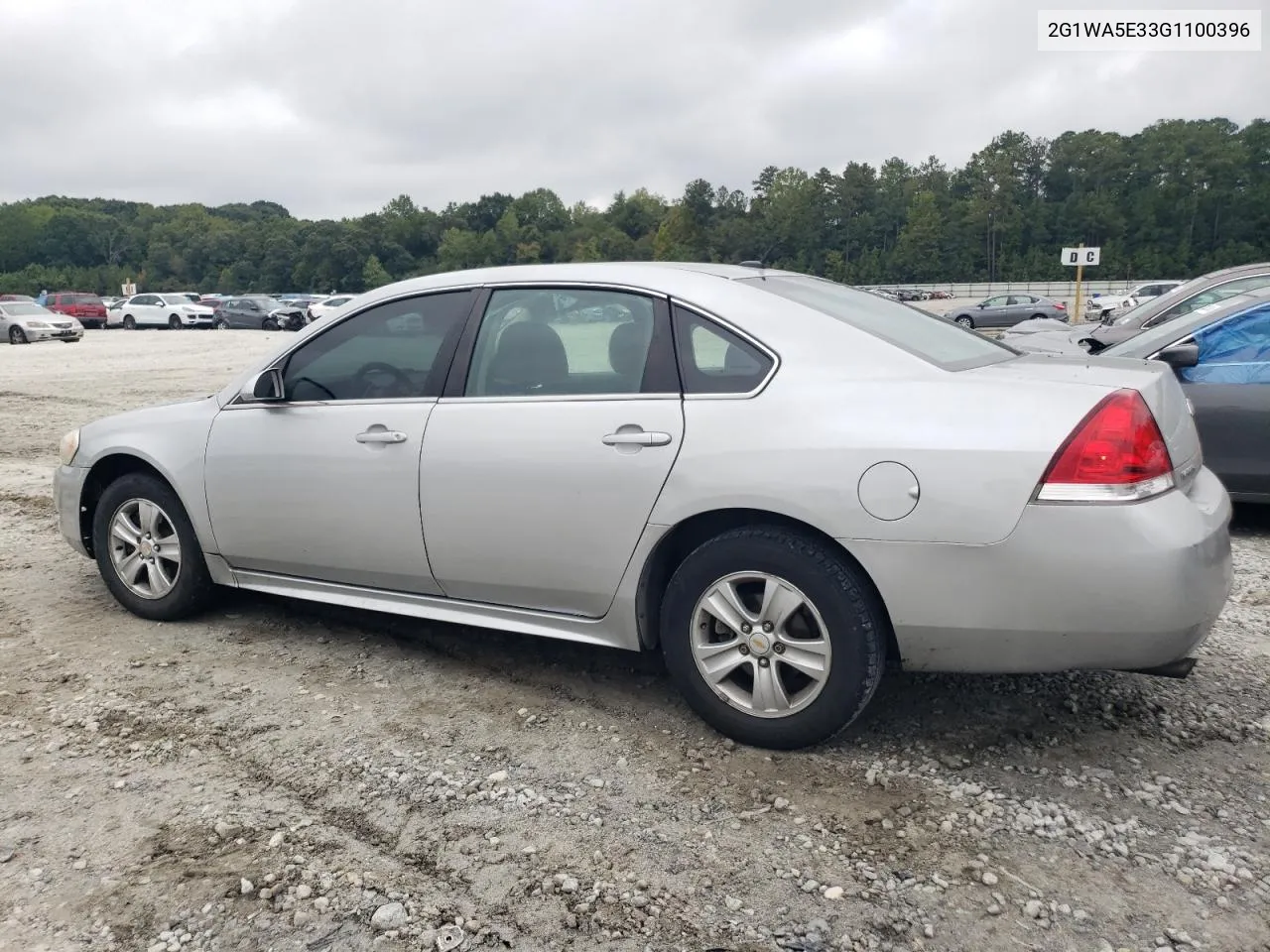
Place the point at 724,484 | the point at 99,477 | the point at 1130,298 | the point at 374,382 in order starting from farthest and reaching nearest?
the point at 1130,298
the point at 99,477
the point at 374,382
the point at 724,484

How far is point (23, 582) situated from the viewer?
5375mm

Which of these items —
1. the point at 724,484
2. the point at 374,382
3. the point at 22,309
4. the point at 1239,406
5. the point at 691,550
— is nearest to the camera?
the point at 724,484

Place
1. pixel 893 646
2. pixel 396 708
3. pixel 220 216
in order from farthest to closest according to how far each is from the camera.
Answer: pixel 220 216, pixel 396 708, pixel 893 646

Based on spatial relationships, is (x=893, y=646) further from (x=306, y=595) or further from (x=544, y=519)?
(x=306, y=595)

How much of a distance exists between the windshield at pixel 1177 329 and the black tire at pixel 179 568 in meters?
5.00

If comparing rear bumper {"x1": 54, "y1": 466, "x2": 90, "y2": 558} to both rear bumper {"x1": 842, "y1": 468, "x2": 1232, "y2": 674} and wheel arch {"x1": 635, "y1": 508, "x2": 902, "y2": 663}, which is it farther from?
rear bumper {"x1": 842, "y1": 468, "x2": 1232, "y2": 674}

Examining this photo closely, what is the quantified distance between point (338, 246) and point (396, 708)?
107668mm

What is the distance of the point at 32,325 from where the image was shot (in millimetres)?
30141

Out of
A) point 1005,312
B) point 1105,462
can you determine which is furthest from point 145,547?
point 1005,312

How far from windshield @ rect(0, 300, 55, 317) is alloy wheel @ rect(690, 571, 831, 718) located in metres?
33.1

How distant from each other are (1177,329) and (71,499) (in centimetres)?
633

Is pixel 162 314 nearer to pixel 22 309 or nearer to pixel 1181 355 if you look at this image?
pixel 22 309

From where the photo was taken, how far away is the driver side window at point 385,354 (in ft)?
12.8

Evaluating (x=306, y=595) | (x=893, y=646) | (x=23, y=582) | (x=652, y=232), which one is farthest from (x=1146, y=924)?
(x=652, y=232)
